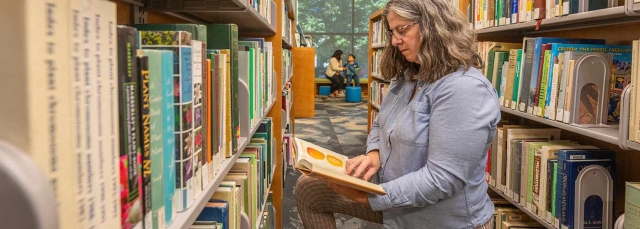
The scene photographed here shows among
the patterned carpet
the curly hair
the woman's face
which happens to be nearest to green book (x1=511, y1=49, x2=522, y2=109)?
the curly hair

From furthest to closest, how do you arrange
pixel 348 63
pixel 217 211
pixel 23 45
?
pixel 348 63 < pixel 217 211 < pixel 23 45

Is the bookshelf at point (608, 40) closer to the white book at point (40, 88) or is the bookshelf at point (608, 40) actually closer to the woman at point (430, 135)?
the woman at point (430, 135)

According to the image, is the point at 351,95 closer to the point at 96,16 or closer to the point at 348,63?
the point at 348,63

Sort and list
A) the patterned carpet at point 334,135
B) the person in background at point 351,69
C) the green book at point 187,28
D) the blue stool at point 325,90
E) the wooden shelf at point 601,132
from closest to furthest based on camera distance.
Answer: the green book at point 187,28 < the wooden shelf at point 601,132 < the patterned carpet at point 334,135 < the person in background at point 351,69 < the blue stool at point 325,90

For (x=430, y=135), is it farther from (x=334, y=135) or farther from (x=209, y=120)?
(x=334, y=135)

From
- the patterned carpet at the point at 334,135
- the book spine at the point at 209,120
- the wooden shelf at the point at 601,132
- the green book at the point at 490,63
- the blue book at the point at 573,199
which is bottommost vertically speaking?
the patterned carpet at the point at 334,135

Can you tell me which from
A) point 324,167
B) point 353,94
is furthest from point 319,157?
point 353,94

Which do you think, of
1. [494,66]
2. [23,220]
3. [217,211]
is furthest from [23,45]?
[494,66]

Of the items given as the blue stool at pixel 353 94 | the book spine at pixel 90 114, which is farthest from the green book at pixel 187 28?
the blue stool at pixel 353 94

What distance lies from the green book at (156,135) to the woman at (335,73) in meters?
11.1

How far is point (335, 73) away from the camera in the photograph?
470 inches

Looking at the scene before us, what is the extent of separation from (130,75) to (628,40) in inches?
80.4

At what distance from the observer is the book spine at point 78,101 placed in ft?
1.49

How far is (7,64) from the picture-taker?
39 centimetres
